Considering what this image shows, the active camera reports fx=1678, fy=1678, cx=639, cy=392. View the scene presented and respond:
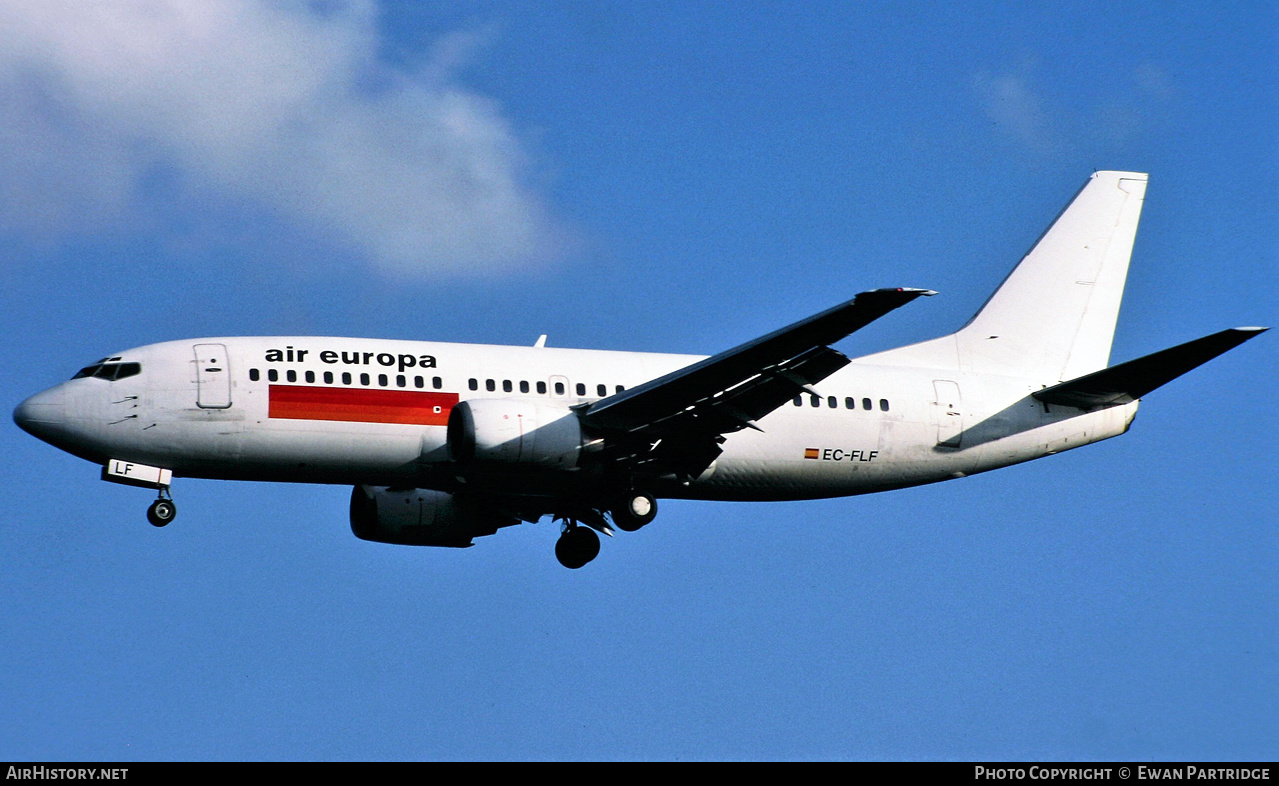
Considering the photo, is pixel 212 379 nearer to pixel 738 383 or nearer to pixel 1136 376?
pixel 738 383

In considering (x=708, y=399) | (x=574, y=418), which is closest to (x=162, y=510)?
(x=574, y=418)

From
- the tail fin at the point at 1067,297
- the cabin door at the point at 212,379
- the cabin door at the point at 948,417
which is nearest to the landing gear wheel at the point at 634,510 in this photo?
the cabin door at the point at 948,417

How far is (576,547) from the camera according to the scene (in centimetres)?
4244

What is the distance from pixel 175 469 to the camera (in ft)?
121

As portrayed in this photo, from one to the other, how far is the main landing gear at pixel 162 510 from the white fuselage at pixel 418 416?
25.9 inches

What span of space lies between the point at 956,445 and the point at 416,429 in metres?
13.7

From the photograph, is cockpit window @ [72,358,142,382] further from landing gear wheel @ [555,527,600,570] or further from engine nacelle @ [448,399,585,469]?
landing gear wheel @ [555,527,600,570]

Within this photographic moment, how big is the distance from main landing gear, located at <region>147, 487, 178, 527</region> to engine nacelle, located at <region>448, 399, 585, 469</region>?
636 cm

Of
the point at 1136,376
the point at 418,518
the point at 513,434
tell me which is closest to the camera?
the point at 513,434

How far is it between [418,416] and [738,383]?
23.6ft

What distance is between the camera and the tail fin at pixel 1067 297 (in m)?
44.8
